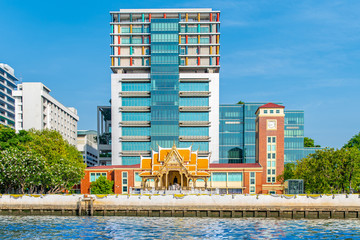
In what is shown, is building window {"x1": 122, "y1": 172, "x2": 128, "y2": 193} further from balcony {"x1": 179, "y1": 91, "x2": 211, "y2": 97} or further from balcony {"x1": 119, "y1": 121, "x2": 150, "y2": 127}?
balcony {"x1": 179, "y1": 91, "x2": 211, "y2": 97}

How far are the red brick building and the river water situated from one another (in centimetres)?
2754

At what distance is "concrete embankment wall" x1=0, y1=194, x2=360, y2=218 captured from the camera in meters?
82.3

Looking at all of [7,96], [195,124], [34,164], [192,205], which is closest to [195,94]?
[195,124]

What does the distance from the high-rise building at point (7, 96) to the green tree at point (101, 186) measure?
71.6 m

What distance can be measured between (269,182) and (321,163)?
4079 cm

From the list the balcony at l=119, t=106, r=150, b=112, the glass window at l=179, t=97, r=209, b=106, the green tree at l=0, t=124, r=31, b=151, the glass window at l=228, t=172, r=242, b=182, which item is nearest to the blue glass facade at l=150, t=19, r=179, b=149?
the balcony at l=119, t=106, r=150, b=112

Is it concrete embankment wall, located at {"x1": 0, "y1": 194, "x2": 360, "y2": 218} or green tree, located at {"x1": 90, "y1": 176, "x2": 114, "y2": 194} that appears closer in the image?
concrete embankment wall, located at {"x1": 0, "y1": 194, "x2": 360, "y2": 218}

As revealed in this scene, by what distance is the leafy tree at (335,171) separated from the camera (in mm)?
95750

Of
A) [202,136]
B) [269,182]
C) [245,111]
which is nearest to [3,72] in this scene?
[202,136]

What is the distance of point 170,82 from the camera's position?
167000mm

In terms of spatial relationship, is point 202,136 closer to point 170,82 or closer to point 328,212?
point 170,82

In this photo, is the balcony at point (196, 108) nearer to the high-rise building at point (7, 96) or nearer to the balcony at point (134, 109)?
the balcony at point (134, 109)

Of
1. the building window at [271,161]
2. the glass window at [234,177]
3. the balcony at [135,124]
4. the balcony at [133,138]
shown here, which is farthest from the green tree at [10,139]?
the building window at [271,161]

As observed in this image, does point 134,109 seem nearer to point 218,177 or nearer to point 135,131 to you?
point 135,131
